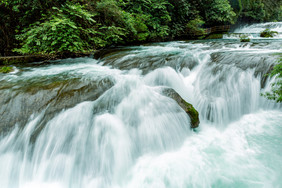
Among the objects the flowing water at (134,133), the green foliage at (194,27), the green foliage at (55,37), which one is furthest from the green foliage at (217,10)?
the green foliage at (55,37)

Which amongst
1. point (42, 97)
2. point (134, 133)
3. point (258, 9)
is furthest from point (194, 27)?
point (258, 9)

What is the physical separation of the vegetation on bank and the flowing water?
168cm

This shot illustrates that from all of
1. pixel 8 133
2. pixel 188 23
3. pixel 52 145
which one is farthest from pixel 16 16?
pixel 188 23

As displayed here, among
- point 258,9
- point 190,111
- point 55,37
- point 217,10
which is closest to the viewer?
point 190,111

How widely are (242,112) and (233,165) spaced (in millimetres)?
1978

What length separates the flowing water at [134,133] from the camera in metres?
2.47

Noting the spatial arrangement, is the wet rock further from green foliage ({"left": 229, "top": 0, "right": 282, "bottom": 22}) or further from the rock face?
green foliage ({"left": 229, "top": 0, "right": 282, "bottom": 22})

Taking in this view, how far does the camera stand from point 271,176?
2.35 metres

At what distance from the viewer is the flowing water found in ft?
8.11

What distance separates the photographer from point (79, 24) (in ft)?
19.8

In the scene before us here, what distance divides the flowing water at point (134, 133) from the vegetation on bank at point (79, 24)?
1.68 m

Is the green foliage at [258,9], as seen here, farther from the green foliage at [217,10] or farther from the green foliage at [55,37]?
the green foliage at [55,37]

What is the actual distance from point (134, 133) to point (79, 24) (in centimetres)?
515

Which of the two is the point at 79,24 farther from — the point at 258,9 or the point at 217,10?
the point at 258,9
